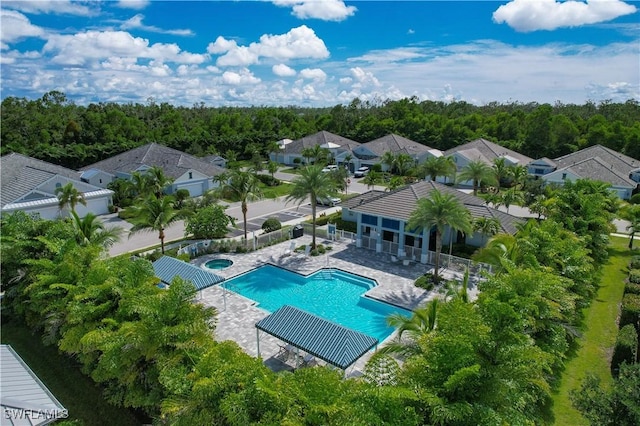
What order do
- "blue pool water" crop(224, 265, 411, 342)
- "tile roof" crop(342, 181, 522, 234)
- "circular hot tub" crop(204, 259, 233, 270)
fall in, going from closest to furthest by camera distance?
"blue pool water" crop(224, 265, 411, 342), "circular hot tub" crop(204, 259, 233, 270), "tile roof" crop(342, 181, 522, 234)

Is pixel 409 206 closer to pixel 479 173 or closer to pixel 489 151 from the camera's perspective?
pixel 479 173

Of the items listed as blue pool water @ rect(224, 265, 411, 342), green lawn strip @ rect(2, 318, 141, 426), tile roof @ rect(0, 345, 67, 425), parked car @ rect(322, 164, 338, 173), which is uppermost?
parked car @ rect(322, 164, 338, 173)

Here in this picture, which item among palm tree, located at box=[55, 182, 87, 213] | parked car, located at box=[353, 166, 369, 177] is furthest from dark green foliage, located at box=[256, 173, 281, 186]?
palm tree, located at box=[55, 182, 87, 213]

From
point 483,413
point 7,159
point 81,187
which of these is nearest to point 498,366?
point 483,413

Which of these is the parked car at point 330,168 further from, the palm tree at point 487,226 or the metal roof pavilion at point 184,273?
the metal roof pavilion at point 184,273

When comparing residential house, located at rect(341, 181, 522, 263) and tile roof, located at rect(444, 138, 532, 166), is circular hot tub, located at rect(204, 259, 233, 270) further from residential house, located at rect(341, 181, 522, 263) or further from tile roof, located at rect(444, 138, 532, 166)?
tile roof, located at rect(444, 138, 532, 166)

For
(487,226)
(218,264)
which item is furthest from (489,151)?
(218,264)
